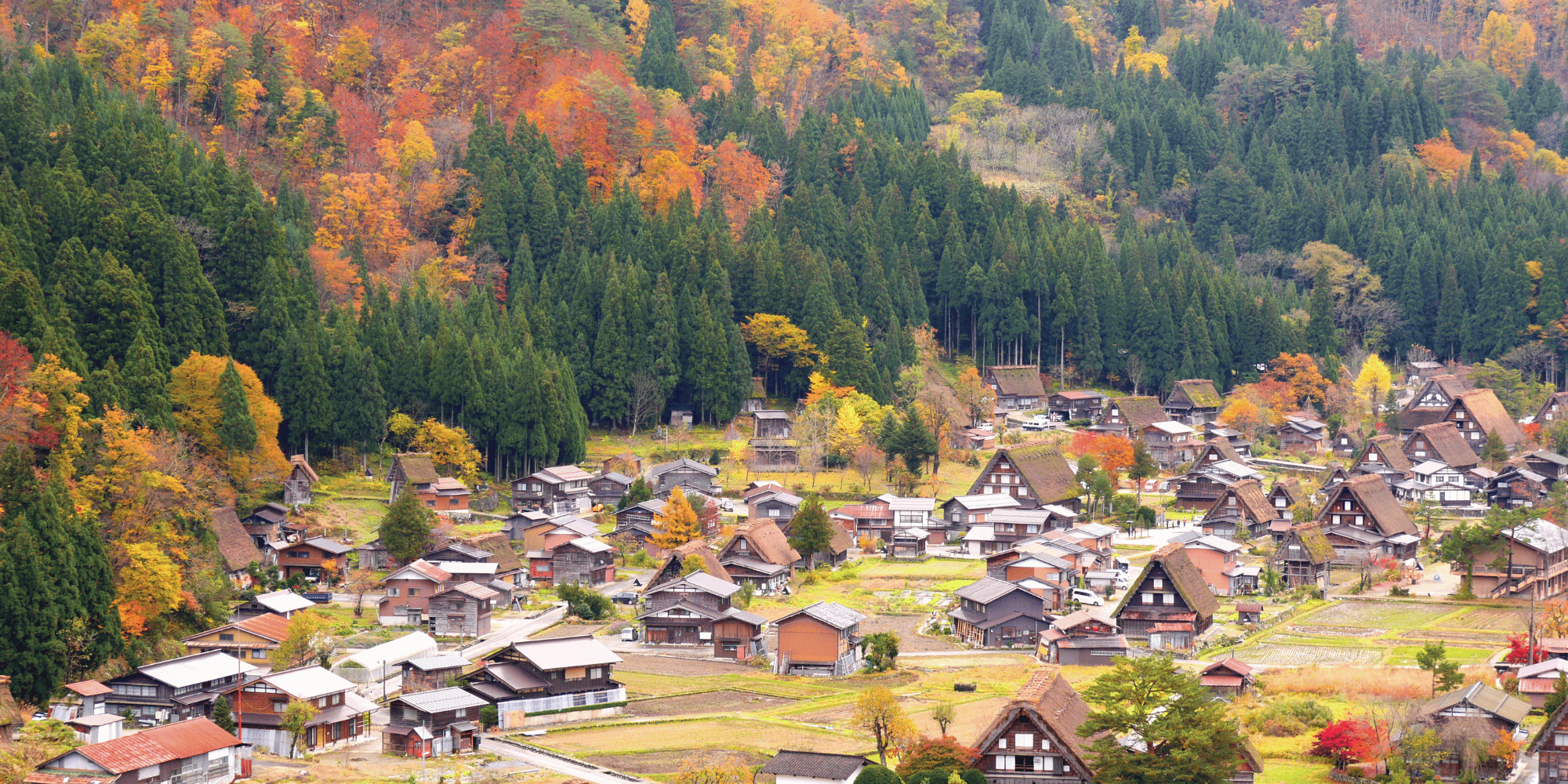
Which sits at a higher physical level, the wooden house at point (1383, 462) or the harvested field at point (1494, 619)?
the wooden house at point (1383, 462)

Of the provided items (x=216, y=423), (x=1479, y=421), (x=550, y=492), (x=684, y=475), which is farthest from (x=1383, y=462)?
(x=216, y=423)

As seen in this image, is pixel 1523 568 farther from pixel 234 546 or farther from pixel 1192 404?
pixel 234 546

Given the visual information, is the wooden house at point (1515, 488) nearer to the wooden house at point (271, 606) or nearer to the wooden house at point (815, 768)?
the wooden house at point (815, 768)

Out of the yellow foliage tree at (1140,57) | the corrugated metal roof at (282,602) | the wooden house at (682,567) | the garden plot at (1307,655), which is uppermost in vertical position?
the yellow foliage tree at (1140,57)

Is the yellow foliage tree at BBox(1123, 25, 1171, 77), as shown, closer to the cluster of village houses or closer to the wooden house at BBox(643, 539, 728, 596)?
the cluster of village houses

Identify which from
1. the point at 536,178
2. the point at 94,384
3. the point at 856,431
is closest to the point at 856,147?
the point at 536,178

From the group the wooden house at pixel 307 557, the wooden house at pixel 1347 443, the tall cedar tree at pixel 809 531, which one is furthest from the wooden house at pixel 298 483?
the wooden house at pixel 1347 443

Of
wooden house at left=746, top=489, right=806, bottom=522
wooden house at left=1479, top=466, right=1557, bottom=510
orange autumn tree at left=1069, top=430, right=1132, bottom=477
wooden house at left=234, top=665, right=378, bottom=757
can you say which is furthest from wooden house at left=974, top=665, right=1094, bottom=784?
wooden house at left=1479, top=466, right=1557, bottom=510
